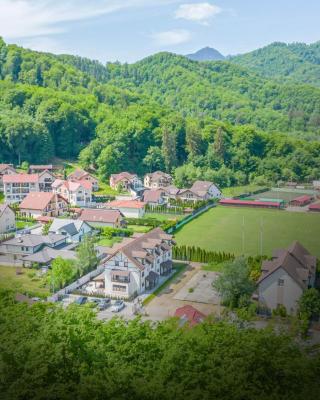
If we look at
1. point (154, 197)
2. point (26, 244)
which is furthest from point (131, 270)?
point (154, 197)

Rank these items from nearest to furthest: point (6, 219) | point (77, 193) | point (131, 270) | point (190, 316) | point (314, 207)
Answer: point (190, 316)
point (131, 270)
point (6, 219)
point (314, 207)
point (77, 193)

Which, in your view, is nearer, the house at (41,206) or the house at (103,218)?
the house at (103,218)

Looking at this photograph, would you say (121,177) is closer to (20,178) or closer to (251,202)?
(20,178)

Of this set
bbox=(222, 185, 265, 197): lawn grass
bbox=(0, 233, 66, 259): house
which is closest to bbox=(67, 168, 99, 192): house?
bbox=(222, 185, 265, 197): lawn grass

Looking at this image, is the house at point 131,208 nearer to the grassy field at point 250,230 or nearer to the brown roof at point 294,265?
the grassy field at point 250,230

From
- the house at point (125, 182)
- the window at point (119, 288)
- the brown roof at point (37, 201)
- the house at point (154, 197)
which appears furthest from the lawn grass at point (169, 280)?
the house at point (125, 182)
